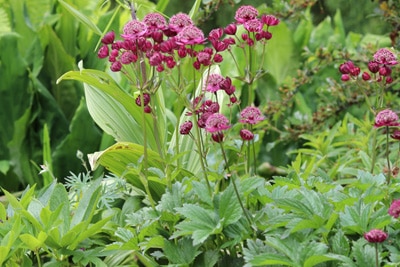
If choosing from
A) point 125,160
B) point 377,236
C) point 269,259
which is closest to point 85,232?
point 269,259

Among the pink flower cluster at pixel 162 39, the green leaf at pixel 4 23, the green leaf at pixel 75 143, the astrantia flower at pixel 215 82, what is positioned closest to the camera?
the pink flower cluster at pixel 162 39

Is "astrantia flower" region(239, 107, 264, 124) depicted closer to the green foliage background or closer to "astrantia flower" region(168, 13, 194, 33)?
"astrantia flower" region(168, 13, 194, 33)

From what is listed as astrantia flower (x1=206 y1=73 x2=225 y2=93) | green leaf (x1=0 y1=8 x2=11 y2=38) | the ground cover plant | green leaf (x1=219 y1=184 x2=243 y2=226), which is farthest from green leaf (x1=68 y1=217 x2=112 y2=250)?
green leaf (x1=0 y1=8 x2=11 y2=38)

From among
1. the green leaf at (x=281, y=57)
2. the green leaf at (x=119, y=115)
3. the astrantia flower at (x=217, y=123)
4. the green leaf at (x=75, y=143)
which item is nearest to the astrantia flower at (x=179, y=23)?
the astrantia flower at (x=217, y=123)

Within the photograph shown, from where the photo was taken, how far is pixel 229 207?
1643 millimetres

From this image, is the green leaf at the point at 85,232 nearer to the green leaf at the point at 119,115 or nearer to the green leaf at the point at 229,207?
the green leaf at the point at 229,207

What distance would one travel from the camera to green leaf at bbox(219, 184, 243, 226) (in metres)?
1.63

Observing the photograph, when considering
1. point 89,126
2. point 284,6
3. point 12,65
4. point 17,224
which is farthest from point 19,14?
point 17,224

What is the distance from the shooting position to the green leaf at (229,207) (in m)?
1.63

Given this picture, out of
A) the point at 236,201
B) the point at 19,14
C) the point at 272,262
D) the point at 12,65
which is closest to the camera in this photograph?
the point at 272,262

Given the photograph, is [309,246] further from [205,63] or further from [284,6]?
[284,6]

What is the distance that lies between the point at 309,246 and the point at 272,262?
0.09 m

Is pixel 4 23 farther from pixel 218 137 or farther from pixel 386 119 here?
pixel 386 119

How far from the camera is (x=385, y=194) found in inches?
68.5
